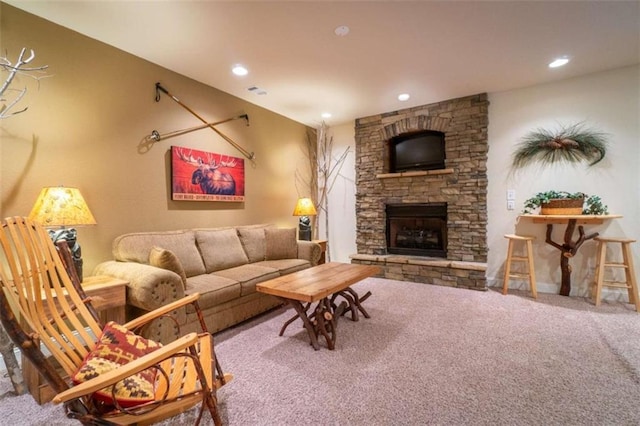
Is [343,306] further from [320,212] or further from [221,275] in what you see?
[320,212]

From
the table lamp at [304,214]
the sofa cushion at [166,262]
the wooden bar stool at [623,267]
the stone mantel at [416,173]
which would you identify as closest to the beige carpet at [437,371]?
the wooden bar stool at [623,267]

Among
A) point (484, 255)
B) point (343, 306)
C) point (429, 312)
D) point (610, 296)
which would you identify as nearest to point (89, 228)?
point (343, 306)

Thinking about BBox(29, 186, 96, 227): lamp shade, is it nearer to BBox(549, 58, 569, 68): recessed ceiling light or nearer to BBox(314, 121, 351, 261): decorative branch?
BBox(314, 121, 351, 261): decorative branch

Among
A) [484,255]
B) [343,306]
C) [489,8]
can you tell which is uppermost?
[489,8]

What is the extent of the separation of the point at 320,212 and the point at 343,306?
9.24ft

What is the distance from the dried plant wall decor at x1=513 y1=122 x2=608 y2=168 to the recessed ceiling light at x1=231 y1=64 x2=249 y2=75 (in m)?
3.57

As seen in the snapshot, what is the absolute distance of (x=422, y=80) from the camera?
336 cm

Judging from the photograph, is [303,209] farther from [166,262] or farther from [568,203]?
[568,203]

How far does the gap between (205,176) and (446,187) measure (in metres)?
3.33

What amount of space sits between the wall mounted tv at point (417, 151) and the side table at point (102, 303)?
4011 millimetres

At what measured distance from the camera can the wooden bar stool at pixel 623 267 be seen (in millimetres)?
2889

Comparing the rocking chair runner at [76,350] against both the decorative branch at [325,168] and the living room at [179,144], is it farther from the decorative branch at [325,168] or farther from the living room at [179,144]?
the decorative branch at [325,168]

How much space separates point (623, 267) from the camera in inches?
116

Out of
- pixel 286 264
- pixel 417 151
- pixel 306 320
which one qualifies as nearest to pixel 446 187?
pixel 417 151
